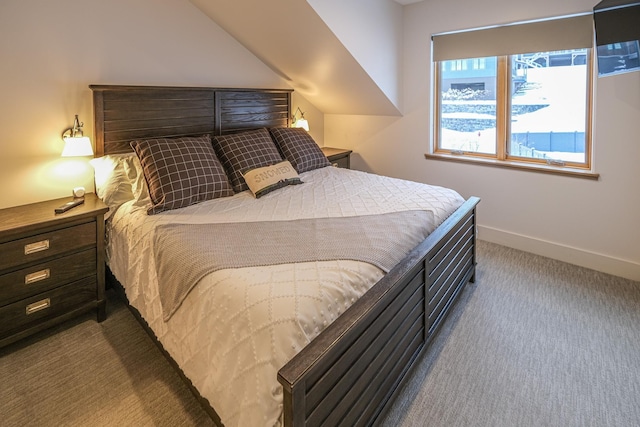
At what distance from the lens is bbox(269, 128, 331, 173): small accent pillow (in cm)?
329

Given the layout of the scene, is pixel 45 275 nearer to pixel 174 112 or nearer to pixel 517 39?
pixel 174 112

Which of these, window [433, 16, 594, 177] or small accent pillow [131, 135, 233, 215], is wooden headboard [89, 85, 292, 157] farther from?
window [433, 16, 594, 177]

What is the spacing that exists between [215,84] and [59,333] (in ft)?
7.33

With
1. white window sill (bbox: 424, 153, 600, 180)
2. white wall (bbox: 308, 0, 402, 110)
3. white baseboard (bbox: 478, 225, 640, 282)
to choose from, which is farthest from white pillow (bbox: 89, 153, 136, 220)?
white baseboard (bbox: 478, 225, 640, 282)

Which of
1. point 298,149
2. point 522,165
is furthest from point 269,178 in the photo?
point 522,165

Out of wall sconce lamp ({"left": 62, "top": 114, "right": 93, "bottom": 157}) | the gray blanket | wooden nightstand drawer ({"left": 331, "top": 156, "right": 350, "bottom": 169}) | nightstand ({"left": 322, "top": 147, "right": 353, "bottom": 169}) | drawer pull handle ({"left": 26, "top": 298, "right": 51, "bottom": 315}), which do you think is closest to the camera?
the gray blanket

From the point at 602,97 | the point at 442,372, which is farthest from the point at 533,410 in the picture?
the point at 602,97

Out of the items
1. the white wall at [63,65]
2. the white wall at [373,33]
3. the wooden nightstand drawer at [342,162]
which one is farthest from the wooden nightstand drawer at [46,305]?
the wooden nightstand drawer at [342,162]

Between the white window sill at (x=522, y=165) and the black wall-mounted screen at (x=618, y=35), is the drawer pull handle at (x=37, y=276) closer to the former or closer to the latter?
the white window sill at (x=522, y=165)

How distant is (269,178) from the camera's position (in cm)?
271

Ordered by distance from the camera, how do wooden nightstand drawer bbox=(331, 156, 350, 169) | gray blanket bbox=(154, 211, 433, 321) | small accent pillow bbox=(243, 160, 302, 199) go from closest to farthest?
gray blanket bbox=(154, 211, 433, 321)
small accent pillow bbox=(243, 160, 302, 199)
wooden nightstand drawer bbox=(331, 156, 350, 169)

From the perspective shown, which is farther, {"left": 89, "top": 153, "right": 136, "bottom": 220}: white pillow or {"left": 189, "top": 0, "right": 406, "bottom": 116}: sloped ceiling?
{"left": 189, "top": 0, "right": 406, "bottom": 116}: sloped ceiling

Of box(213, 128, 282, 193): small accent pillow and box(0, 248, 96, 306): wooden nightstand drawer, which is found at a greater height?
box(213, 128, 282, 193): small accent pillow

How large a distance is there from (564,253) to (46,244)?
373 cm
